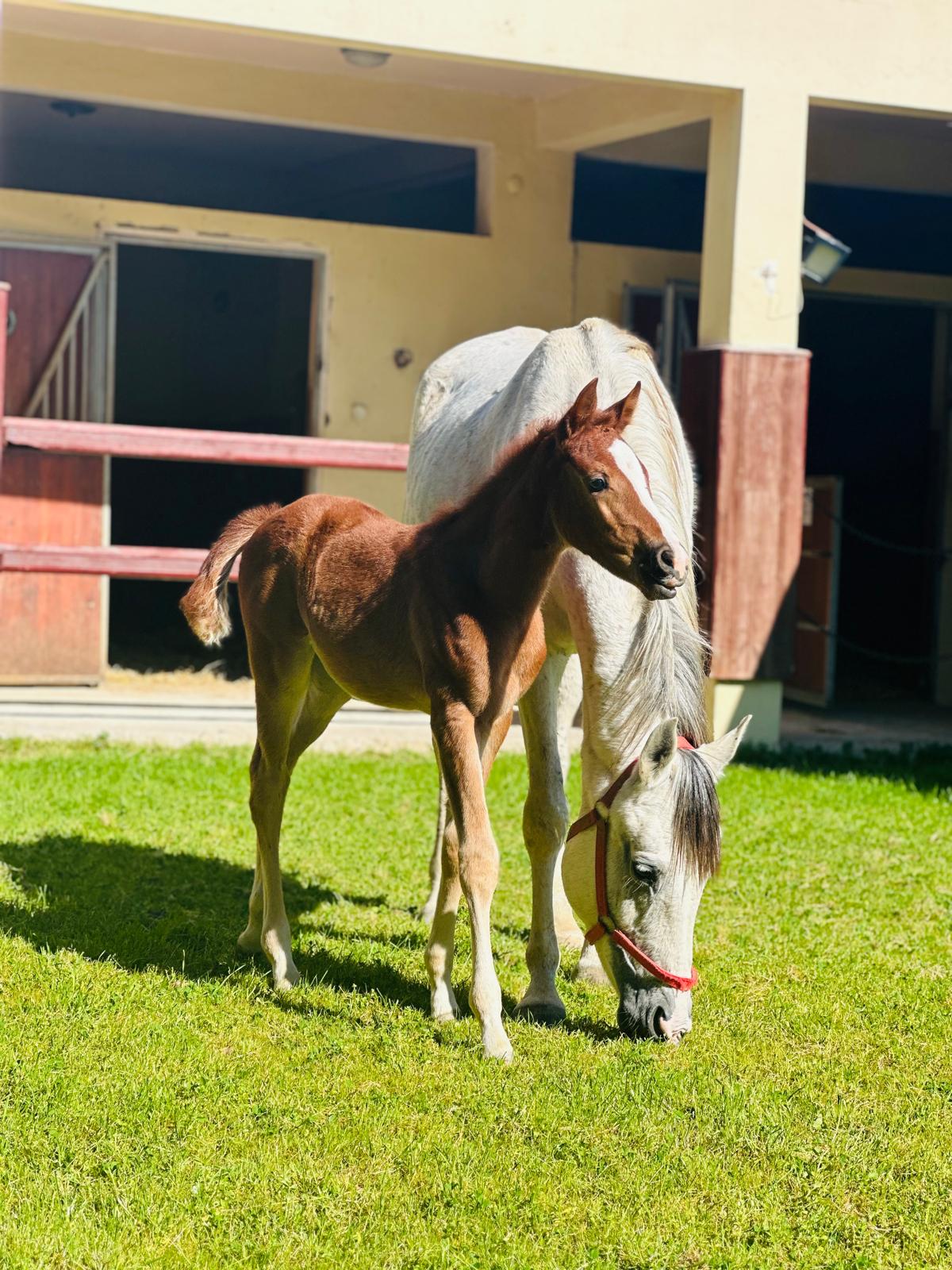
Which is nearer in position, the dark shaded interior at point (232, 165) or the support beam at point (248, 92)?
the support beam at point (248, 92)

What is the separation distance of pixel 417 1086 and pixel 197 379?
13.6 m

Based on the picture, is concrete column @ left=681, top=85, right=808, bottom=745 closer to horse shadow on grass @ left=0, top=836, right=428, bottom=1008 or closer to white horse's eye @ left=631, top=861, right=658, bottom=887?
horse shadow on grass @ left=0, top=836, right=428, bottom=1008

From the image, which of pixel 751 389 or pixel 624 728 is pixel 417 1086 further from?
pixel 751 389

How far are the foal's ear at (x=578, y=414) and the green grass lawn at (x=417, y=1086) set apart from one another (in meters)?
1.65

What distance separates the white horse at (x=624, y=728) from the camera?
3.91 meters

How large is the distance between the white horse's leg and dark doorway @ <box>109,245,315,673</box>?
8552 mm

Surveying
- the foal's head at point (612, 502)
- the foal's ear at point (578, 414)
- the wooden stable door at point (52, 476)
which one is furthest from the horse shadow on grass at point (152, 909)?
the wooden stable door at point (52, 476)

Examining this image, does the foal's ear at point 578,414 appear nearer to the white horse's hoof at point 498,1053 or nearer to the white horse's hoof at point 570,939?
the white horse's hoof at point 498,1053

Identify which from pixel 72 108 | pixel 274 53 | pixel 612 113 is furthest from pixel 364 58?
pixel 72 108

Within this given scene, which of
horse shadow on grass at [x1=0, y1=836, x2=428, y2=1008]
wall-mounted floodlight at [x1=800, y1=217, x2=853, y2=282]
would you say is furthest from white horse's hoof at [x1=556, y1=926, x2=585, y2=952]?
wall-mounted floodlight at [x1=800, y1=217, x2=853, y2=282]

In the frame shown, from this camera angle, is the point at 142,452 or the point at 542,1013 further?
the point at 142,452

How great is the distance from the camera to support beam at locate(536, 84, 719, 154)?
9.04m

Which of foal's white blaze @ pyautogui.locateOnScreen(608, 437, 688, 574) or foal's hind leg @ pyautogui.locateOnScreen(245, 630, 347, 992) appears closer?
foal's white blaze @ pyautogui.locateOnScreen(608, 437, 688, 574)

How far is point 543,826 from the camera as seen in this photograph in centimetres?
Answer: 468
